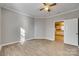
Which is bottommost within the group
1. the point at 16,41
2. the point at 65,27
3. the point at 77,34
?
the point at 16,41

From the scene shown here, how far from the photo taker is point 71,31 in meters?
4.93

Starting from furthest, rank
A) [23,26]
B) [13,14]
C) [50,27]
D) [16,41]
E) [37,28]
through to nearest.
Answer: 1. [37,28]
2. [50,27]
3. [23,26]
4. [16,41]
5. [13,14]

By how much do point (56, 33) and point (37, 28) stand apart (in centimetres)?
171

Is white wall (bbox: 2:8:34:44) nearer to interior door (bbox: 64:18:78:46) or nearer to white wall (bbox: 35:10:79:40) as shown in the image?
white wall (bbox: 35:10:79:40)

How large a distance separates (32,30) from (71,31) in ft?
10.4

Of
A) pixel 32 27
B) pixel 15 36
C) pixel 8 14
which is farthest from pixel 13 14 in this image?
pixel 32 27

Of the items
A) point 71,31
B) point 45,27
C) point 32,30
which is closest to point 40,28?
point 45,27

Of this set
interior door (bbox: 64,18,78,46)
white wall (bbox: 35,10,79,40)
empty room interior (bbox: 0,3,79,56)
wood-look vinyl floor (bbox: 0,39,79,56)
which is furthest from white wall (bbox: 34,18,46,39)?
wood-look vinyl floor (bbox: 0,39,79,56)

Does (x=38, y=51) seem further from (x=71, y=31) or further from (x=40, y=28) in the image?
(x=40, y=28)

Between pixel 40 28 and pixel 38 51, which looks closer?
pixel 38 51

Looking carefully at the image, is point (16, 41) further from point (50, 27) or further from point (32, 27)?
point (50, 27)

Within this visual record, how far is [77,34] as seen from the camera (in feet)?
14.7

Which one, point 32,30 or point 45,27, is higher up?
point 45,27

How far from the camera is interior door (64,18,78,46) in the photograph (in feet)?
15.2
